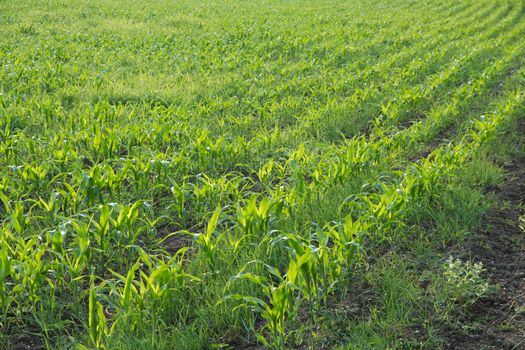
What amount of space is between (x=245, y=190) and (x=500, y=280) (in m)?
2.50

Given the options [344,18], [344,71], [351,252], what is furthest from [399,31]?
[351,252]

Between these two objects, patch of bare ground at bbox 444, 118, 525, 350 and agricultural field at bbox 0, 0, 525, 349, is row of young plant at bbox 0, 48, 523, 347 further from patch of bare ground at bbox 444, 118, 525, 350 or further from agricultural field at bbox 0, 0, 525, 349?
patch of bare ground at bbox 444, 118, 525, 350

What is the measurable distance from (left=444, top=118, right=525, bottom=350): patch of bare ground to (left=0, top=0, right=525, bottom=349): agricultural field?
0.23 feet

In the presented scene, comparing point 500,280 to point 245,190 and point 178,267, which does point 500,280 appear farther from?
point 245,190

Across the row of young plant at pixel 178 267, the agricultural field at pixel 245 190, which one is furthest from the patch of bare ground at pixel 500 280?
the row of young plant at pixel 178 267

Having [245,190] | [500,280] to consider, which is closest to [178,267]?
[500,280]

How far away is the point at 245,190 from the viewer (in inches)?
226

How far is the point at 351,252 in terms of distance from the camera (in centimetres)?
375

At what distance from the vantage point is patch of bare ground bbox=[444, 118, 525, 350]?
3.41m

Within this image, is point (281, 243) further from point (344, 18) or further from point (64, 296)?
point (344, 18)

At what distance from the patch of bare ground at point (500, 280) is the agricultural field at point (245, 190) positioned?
0.23 ft

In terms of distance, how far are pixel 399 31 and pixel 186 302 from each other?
14147mm

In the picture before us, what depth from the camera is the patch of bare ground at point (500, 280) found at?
3.41 metres

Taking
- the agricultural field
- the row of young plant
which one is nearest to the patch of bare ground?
the agricultural field
